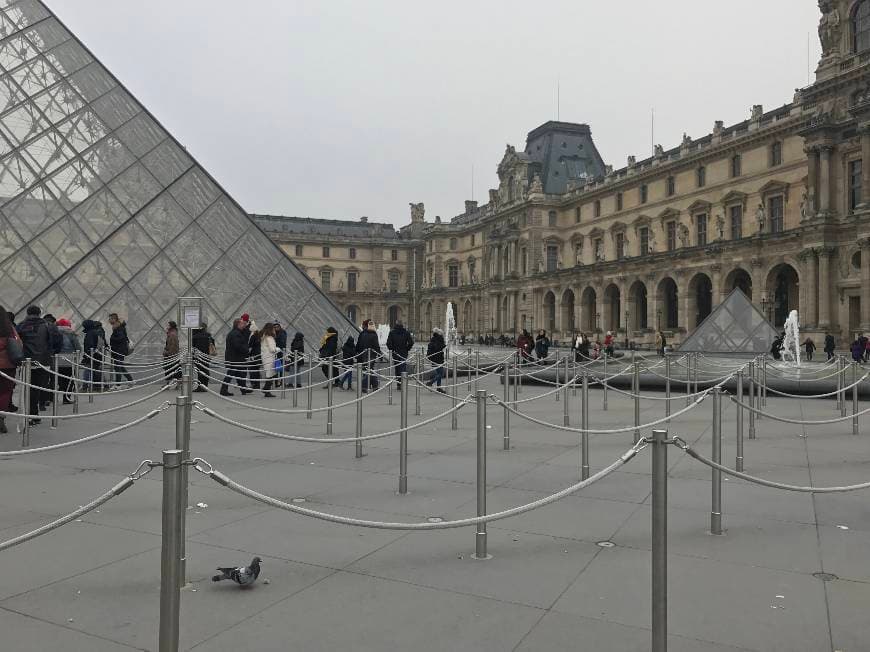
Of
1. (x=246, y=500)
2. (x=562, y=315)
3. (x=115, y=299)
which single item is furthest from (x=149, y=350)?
(x=562, y=315)

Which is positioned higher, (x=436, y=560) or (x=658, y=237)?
(x=658, y=237)

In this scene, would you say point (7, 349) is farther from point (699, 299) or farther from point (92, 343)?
point (699, 299)

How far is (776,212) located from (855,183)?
643cm

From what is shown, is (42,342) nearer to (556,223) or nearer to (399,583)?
(399,583)

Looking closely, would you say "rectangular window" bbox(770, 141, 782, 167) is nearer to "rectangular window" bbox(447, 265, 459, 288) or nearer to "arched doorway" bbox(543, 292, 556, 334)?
"arched doorway" bbox(543, 292, 556, 334)

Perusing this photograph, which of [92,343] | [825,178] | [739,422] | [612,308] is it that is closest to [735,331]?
[825,178]

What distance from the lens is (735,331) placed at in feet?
72.2

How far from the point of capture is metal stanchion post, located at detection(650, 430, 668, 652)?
2430 millimetres

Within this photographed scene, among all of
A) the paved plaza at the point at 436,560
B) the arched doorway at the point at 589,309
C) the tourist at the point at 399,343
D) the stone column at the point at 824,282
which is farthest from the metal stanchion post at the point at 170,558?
the arched doorway at the point at 589,309

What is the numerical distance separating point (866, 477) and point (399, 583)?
4362 mm

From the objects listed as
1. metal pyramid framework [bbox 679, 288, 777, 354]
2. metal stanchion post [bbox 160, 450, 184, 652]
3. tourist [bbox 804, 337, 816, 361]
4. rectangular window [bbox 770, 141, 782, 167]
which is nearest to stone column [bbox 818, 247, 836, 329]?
tourist [bbox 804, 337, 816, 361]

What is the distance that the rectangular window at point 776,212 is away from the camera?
124ft

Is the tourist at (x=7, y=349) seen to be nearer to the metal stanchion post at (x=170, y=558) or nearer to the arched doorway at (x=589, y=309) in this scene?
the metal stanchion post at (x=170, y=558)

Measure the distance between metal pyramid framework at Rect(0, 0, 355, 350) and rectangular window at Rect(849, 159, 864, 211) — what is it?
25.8 meters
